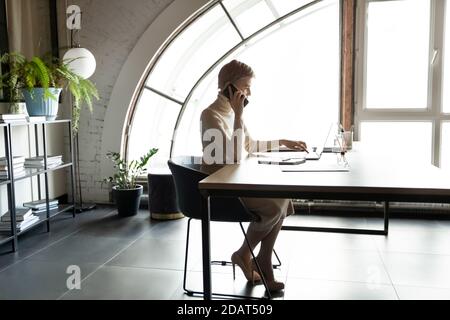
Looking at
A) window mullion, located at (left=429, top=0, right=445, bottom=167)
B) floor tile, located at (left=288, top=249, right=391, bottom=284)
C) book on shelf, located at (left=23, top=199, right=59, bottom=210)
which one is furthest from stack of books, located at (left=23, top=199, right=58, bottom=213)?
window mullion, located at (left=429, top=0, right=445, bottom=167)

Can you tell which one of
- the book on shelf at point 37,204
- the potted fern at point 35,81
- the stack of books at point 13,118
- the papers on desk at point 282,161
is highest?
the potted fern at point 35,81

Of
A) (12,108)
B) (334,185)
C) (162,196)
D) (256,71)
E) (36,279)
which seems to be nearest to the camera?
(334,185)

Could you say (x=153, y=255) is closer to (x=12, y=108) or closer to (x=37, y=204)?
(x=37, y=204)

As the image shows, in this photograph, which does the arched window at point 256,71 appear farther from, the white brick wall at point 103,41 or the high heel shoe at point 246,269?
the high heel shoe at point 246,269

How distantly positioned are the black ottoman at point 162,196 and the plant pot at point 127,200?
23 centimetres

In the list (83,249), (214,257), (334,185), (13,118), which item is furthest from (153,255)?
(334,185)

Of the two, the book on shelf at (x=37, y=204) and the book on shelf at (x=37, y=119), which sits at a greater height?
the book on shelf at (x=37, y=119)

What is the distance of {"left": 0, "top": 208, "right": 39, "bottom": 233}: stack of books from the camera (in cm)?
380

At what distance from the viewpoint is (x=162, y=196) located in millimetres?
4551

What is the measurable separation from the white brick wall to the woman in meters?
2.44

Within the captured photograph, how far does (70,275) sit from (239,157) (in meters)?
Result: 1.48

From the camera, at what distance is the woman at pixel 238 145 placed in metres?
2.66

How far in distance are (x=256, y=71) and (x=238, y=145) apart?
98.4 inches

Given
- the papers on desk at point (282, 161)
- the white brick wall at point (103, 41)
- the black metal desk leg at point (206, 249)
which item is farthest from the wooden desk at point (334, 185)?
the white brick wall at point (103, 41)
